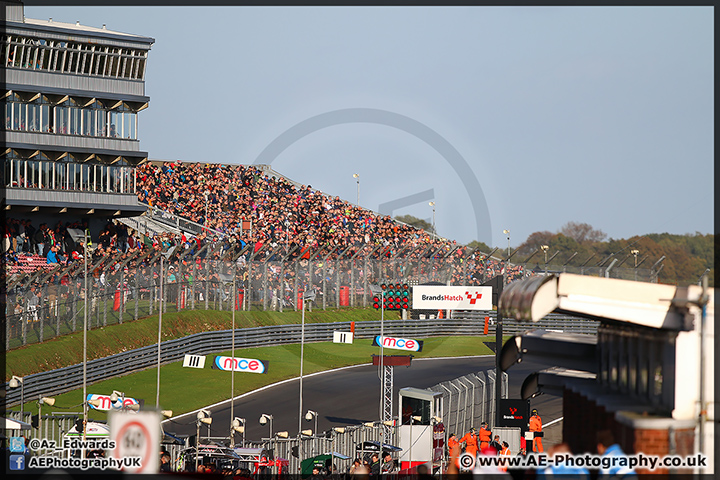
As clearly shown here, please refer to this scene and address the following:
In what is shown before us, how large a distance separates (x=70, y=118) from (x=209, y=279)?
36.4ft

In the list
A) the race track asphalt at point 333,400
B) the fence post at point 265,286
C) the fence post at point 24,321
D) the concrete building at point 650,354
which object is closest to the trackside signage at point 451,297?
the race track asphalt at point 333,400

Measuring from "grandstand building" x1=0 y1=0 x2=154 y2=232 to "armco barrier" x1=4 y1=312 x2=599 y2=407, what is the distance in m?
9.59

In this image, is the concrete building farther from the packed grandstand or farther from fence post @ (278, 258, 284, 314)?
fence post @ (278, 258, 284, 314)

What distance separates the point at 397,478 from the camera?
19.4 m

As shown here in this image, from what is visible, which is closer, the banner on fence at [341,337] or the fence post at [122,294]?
the banner on fence at [341,337]

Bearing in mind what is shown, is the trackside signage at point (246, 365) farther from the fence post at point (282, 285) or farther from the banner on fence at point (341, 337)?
the fence post at point (282, 285)

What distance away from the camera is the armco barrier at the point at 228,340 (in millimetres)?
29719

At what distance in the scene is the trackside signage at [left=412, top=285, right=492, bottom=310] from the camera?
4122 centimetres

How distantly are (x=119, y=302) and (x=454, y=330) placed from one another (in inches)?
885

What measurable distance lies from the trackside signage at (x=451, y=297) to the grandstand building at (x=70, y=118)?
595 inches

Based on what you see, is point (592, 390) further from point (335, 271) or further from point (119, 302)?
point (335, 271)

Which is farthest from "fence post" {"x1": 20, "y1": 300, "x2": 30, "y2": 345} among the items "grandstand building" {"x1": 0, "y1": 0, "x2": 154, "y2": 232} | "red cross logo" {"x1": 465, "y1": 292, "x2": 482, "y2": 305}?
"red cross logo" {"x1": 465, "y1": 292, "x2": 482, "y2": 305}

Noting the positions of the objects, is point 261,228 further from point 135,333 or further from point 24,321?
point 24,321

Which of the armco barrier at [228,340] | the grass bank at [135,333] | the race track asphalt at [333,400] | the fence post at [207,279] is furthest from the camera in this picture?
the fence post at [207,279]
